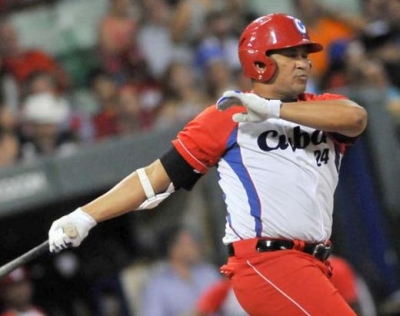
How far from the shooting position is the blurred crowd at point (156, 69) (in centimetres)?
915

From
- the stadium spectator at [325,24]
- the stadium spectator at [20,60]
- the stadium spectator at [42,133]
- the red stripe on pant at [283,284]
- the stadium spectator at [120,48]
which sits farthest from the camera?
the stadium spectator at [325,24]

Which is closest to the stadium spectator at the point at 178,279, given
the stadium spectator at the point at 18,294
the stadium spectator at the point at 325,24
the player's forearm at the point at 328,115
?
the stadium spectator at the point at 18,294

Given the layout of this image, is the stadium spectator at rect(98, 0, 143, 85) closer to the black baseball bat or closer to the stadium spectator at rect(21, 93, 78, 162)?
the stadium spectator at rect(21, 93, 78, 162)

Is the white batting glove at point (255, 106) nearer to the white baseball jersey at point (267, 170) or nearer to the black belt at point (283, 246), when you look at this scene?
the white baseball jersey at point (267, 170)

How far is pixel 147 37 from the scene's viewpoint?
10305 millimetres

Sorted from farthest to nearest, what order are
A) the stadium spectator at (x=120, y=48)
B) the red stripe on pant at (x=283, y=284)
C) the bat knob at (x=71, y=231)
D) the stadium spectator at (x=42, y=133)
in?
the stadium spectator at (x=120, y=48) < the stadium spectator at (x=42, y=133) < the bat knob at (x=71, y=231) < the red stripe on pant at (x=283, y=284)

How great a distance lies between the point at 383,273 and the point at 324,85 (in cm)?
171

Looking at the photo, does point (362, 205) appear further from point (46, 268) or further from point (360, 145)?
point (46, 268)

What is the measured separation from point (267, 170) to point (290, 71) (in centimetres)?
42

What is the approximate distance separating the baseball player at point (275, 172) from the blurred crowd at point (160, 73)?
11.6 ft

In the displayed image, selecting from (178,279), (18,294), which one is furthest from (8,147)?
(178,279)

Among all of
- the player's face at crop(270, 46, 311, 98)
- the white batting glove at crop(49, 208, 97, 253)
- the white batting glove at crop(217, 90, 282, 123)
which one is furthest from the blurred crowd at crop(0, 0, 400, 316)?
the white batting glove at crop(217, 90, 282, 123)

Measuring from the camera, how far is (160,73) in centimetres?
1009

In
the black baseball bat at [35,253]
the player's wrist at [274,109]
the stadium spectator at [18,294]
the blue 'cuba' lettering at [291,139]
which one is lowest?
the stadium spectator at [18,294]
